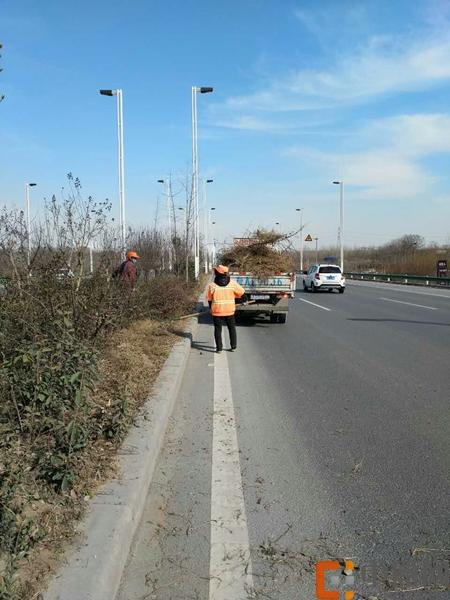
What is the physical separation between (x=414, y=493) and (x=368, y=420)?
184 cm

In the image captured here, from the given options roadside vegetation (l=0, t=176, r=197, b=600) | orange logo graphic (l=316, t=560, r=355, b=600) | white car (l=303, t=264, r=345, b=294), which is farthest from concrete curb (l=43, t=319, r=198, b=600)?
white car (l=303, t=264, r=345, b=294)

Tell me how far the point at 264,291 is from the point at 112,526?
39.0 feet

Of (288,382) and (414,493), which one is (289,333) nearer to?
(288,382)

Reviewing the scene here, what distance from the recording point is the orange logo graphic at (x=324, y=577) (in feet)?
9.48

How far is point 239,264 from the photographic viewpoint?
15.4 m

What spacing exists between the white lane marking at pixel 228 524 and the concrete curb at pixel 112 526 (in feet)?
1.70

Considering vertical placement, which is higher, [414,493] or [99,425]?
[99,425]

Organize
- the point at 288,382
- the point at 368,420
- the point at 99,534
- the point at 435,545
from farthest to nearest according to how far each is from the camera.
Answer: the point at 288,382
the point at 368,420
the point at 435,545
the point at 99,534

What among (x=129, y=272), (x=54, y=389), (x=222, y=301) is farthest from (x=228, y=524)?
(x=129, y=272)

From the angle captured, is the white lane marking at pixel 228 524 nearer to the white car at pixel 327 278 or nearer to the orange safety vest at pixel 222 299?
the orange safety vest at pixel 222 299

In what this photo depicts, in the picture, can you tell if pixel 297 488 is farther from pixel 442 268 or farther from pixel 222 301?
pixel 442 268

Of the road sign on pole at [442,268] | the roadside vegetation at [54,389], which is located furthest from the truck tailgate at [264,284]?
the road sign on pole at [442,268]

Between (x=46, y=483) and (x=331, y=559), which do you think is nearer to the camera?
(x=331, y=559)

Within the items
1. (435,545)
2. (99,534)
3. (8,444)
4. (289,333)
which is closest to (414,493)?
(435,545)
